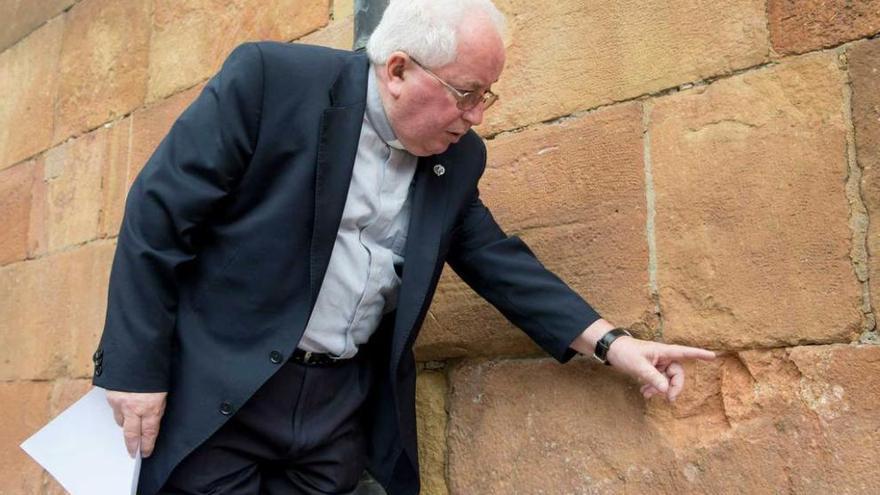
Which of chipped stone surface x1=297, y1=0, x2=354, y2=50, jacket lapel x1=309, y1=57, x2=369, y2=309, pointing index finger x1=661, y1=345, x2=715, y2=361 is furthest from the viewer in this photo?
chipped stone surface x1=297, y1=0, x2=354, y2=50

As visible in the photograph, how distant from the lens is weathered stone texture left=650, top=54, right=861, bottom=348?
201 centimetres

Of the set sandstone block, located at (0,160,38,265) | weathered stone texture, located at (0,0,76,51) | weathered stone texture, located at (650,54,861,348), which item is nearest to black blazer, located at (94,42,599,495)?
weathered stone texture, located at (650,54,861,348)

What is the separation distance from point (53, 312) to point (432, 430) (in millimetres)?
2184

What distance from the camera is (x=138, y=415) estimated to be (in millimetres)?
1872

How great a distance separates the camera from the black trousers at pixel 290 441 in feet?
6.44

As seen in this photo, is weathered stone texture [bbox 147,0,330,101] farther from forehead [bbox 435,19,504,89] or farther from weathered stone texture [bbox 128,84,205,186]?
forehead [bbox 435,19,504,89]

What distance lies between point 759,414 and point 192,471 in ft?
4.13

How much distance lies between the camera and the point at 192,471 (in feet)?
6.39

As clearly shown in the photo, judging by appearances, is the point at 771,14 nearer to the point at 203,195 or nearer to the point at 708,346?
the point at 708,346

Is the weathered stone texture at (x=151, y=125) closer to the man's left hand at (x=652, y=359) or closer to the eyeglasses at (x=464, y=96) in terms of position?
the eyeglasses at (x=464, y=96)

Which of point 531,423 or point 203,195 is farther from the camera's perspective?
point 531,423

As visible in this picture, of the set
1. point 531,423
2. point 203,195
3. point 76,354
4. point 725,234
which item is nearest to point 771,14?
point 725,234

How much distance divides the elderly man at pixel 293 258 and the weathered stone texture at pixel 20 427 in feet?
7.50

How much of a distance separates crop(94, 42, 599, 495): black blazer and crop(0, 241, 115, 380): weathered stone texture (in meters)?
1.99
